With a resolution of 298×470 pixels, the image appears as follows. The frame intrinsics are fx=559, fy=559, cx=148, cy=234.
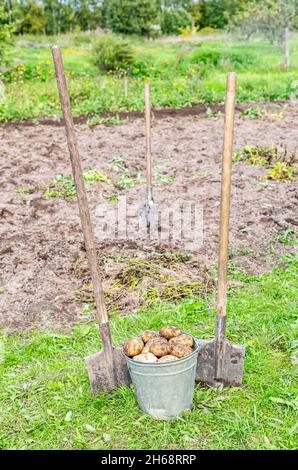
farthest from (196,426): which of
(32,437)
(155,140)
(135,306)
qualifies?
(155,140)

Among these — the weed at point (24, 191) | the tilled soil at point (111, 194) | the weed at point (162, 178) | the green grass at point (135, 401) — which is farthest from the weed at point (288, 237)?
the weed at point (24, 191)

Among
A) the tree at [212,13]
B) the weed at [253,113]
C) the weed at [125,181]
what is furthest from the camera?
the tree at [212,13]

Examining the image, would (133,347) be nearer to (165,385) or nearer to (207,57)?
(165,385)

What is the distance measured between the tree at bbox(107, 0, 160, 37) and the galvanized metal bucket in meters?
32.0

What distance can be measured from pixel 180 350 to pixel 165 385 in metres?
0.19

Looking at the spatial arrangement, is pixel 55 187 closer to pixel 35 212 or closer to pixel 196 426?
pixel 35 212

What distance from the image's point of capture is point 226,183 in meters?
2.87

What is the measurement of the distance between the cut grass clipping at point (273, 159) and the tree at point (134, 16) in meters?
26.8

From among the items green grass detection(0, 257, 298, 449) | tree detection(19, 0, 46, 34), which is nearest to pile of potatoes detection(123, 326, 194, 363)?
green grass detection(0, 257, 298, 449)

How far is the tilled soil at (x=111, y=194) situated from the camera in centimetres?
446

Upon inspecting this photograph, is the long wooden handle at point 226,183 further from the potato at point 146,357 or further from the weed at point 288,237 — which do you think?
the weed at point 288,237

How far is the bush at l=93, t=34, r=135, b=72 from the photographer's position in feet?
55.4

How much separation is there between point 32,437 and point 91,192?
4.25 metres

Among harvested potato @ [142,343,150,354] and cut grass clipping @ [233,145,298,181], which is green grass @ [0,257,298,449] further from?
cut grass clipping @ [233,145,298,181]
